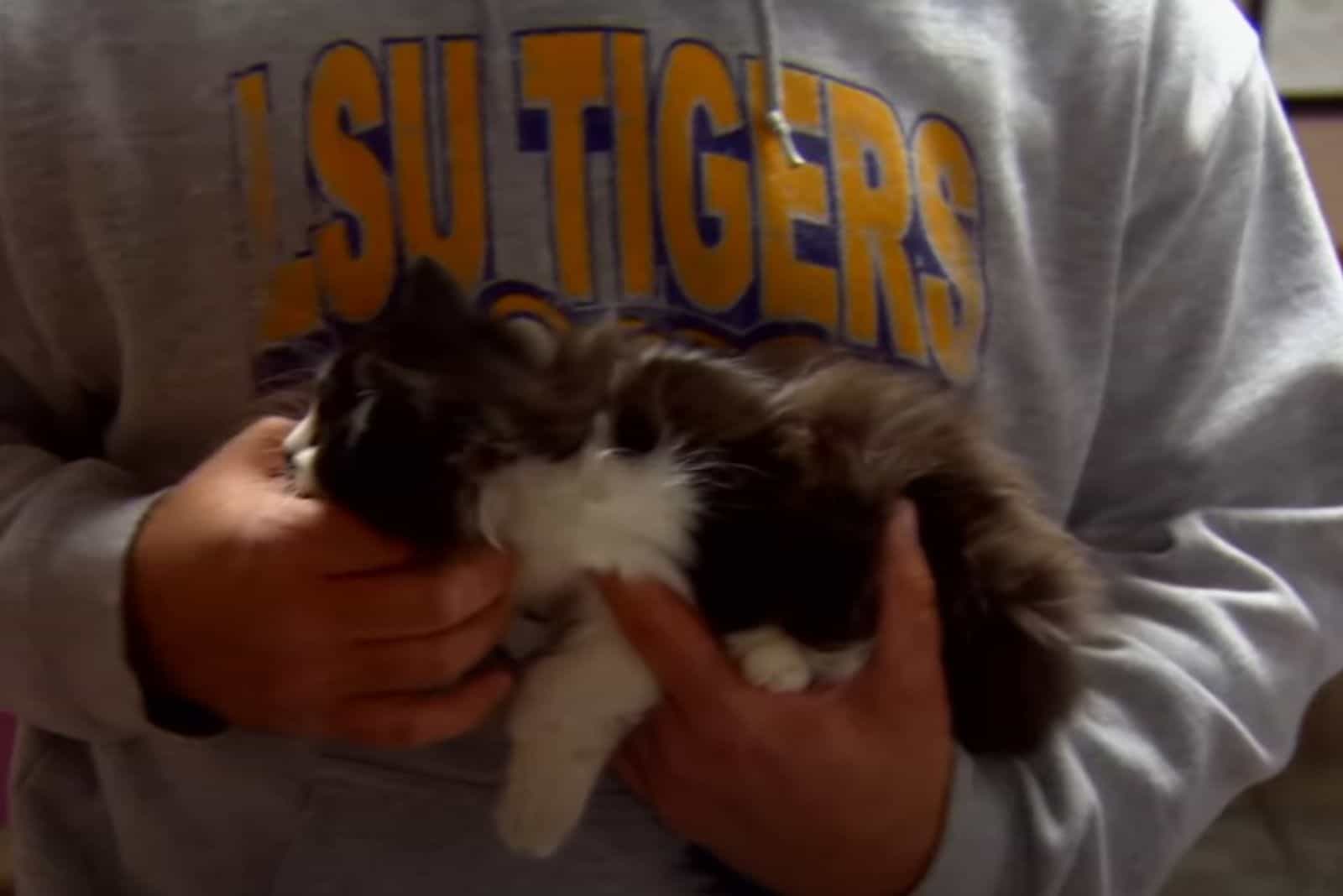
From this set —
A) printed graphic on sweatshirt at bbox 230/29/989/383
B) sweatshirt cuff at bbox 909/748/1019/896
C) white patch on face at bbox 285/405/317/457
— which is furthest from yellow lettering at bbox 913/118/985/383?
white patch on face at bbox 285/405/317/457

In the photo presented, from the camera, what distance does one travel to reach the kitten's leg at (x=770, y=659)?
722 mm

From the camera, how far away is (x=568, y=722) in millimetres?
711

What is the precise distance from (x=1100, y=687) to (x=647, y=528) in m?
0.28

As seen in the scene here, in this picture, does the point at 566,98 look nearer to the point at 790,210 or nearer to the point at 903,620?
the point at 790,210

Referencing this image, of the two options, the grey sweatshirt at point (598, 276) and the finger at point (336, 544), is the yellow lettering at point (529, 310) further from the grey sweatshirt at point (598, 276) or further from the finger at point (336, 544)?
the finger at point (336, 544)

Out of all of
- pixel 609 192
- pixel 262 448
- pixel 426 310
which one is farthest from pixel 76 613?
pixel 609 192

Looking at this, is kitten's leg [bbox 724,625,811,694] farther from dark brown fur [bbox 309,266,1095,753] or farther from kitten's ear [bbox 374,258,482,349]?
kitten's ear [bbox 374,258,482,349]

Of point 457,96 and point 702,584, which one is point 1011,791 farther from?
point 457,96

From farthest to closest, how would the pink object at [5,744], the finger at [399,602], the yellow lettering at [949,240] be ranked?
1. the pink object at [5,744]
2. the yellow lettering at [949,240]
3. the finger at [399,602]

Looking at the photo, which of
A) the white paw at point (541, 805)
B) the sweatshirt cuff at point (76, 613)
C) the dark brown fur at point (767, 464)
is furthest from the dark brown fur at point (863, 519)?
the sweatshirt cuff at point (76, 613)

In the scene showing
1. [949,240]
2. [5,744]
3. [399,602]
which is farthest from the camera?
[5,744]

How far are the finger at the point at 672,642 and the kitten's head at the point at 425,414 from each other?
0.08m

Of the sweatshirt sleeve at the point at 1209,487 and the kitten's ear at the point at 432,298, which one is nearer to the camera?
the kitten's ear at the point at 432,298

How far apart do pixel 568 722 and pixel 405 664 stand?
0.09 m
